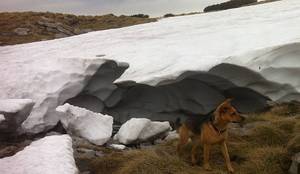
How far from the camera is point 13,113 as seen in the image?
347 inches

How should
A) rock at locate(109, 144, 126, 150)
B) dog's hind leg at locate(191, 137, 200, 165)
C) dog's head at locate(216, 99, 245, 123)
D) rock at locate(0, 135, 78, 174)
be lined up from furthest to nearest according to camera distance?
rock at locate(109, 144, 126, 150) → dog's hind leg at locate(191, 137, 200, 165) → dog's head at locate(216, 99, 245, 123) → rock at locate(0, 135, 78, 174)

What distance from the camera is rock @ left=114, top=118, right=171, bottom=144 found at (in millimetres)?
9375

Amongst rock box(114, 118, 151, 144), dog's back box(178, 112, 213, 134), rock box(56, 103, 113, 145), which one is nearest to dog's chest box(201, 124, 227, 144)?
dog's back box(178, 112, 213, 134)

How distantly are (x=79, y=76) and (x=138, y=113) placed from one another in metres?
1.59

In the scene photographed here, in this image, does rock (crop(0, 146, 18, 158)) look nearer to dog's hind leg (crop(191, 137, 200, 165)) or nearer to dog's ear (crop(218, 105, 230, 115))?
dog's hind leg (crop(191, 137, 200, 165))

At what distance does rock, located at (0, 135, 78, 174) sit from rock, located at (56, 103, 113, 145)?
1816 millimetres

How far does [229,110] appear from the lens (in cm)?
731

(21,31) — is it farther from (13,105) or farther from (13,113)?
(13,113)

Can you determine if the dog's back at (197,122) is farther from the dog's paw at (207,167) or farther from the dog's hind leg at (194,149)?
the dog's paw at (207,167)

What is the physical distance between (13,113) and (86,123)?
53.9 inches

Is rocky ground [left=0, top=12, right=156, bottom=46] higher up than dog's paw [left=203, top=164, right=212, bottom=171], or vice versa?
dog's paw [left=203, top=164, right=212, bottom=171]

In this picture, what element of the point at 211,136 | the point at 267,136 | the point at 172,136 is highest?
the point at 211,136

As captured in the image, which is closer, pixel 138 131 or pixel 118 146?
pixel 118 146

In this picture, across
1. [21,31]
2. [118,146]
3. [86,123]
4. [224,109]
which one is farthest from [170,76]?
[21,31]
